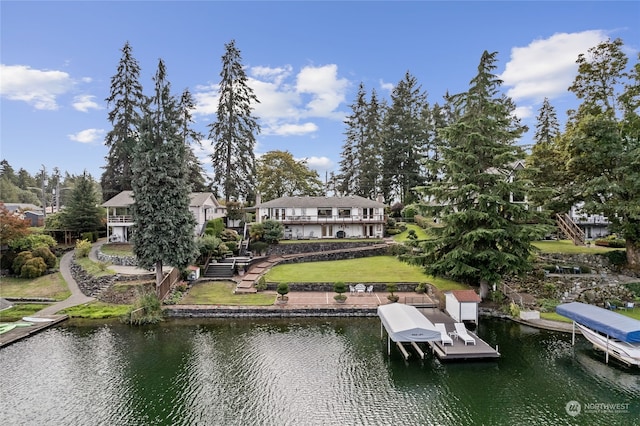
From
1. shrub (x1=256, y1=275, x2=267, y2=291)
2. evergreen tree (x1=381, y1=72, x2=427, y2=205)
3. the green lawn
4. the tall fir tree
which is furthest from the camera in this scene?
evergreen tree (x1=381, y1=72, x2=427, y2=205)

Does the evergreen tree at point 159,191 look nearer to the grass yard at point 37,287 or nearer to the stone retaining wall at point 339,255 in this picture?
the grass yard at point 37,287

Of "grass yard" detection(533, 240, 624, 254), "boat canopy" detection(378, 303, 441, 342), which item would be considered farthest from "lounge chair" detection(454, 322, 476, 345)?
"grass yard" detection(533, 240, 624, 254)

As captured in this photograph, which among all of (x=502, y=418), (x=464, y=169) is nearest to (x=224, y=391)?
(x=502, y=418)

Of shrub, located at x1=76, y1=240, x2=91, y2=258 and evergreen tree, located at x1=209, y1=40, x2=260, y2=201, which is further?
evergreen tree, located at x1=209, y1=40, x2=260, y2=201

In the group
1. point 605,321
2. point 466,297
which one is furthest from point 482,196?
point 605,321

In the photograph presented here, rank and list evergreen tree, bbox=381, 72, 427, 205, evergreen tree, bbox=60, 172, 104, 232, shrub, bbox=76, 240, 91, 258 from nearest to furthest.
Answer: shrub, bbox=76, 240, 91, 258 → evergreen tree, bbox=60, 172, 104, 232 → evergreen tree, bbox=381, 72, 427, 205

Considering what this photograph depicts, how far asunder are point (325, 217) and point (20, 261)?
29.4m

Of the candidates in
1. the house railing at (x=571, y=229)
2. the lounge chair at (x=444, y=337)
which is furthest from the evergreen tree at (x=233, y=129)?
the house railing at (x=571, y=229)

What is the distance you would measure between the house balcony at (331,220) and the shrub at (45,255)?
70.9 ft

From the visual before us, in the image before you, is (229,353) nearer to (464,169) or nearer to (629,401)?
(629,401)

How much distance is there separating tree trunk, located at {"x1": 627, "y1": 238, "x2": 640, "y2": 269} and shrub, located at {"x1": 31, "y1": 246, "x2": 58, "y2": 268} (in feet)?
158

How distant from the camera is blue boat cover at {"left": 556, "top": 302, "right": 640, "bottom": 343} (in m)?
14.9

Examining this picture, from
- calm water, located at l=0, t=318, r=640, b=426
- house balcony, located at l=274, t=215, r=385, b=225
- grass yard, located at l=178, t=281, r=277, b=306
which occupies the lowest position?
calm water, located at l=0, t=318, r=640, b=426

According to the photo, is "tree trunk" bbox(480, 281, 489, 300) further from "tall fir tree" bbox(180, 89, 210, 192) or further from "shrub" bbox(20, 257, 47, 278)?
"tall fir tree" bbox(180, 89, 210, 192)
